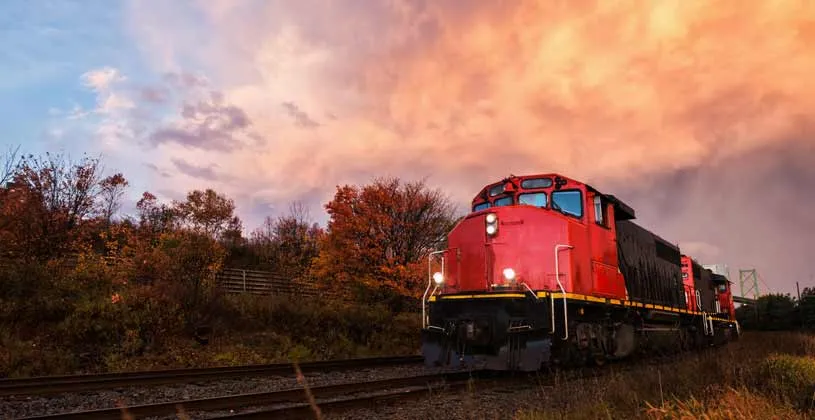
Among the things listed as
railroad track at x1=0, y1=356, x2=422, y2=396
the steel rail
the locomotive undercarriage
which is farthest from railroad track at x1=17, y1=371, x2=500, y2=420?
railroad track at x1=0, y1=356, x2=422, y2=396

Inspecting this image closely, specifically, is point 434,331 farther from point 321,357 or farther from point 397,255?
point 397,255

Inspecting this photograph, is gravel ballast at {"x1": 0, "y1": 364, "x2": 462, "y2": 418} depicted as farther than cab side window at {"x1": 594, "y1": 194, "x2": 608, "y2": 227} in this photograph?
No

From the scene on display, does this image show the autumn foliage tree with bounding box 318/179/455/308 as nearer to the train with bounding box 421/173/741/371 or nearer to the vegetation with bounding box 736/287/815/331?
the train with bounding box 421/173/741/371

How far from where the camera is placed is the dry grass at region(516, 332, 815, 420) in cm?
512

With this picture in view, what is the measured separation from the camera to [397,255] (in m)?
26.6

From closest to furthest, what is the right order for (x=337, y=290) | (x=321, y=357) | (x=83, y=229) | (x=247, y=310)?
1. (x=321, y=357)
2. (x=247, y=310)
3. (x=83, y=229)
4. (x=337, y=290)

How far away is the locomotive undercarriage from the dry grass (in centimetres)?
70

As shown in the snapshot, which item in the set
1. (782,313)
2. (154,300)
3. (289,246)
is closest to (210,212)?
(289,246)

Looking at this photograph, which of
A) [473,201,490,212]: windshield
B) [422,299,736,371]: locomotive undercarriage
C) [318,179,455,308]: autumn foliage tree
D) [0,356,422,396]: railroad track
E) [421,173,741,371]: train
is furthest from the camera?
[318,179,455,308]: autumn foliage tree

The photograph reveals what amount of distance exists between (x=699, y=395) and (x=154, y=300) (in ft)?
44.9

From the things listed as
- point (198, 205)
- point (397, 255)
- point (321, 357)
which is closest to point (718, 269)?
point (397, 255)

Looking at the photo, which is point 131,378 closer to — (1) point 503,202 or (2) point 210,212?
(1) point 503,202

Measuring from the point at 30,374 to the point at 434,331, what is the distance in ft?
28.6

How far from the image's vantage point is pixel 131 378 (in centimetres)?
955
